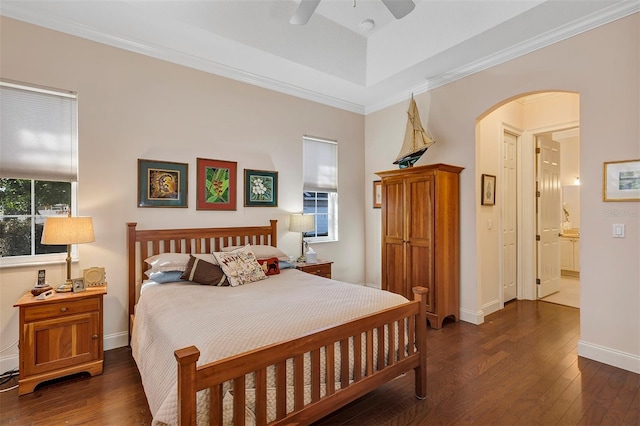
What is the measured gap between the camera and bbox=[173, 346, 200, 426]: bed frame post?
126 centimetres

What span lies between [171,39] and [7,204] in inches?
81.6

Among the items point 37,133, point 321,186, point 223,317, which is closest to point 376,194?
point 321,186

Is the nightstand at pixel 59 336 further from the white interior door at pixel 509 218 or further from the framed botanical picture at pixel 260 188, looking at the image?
the white interior door at pixel 509 218

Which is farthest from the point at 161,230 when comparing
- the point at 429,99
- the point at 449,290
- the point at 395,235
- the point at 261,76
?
the point at 429,99

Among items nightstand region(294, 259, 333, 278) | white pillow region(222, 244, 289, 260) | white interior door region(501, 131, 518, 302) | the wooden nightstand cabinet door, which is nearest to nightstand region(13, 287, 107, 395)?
the wooden nightstand cabinet door

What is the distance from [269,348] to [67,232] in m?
2.06

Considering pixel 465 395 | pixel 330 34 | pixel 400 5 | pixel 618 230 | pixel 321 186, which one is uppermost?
pixel 330 34

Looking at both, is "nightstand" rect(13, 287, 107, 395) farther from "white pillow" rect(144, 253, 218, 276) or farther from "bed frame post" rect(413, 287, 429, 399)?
"bed frame post" rect(413, 287, 429, 399)

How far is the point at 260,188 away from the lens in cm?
404

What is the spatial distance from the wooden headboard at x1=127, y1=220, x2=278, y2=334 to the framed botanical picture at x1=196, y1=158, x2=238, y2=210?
297 millimetres

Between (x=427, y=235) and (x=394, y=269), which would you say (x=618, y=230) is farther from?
(x=394, y=269)

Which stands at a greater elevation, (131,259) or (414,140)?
(414,140)

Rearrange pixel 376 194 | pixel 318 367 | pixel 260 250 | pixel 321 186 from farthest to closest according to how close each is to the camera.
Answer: pixel 376 194, pixel 321 186, pixel 260 250, pixel 318 367

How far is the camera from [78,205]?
2.91 meters
